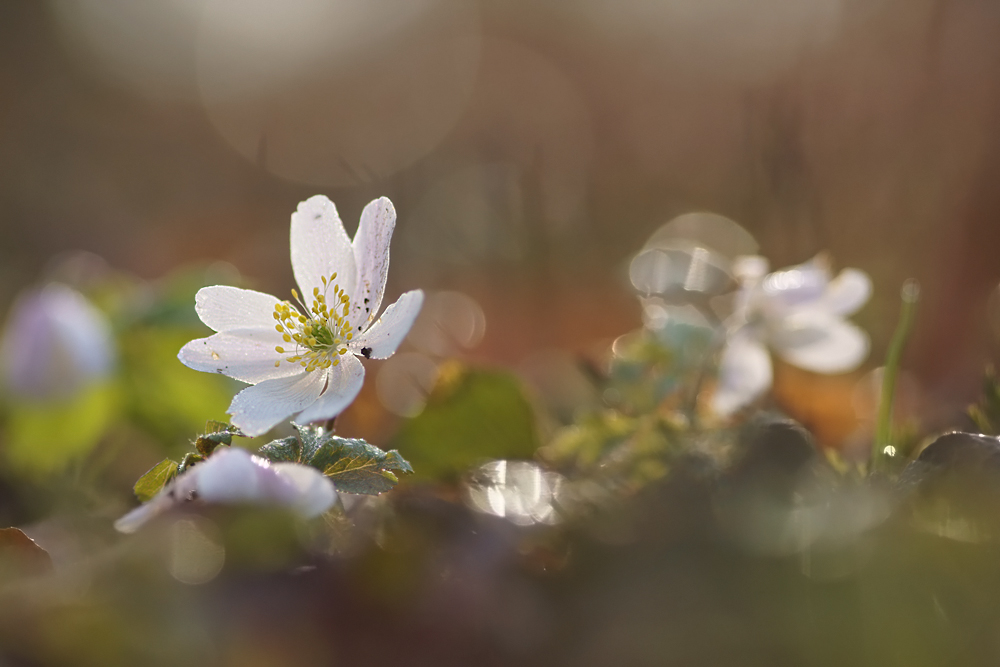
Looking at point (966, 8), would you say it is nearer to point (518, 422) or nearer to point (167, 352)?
point (518, 422)

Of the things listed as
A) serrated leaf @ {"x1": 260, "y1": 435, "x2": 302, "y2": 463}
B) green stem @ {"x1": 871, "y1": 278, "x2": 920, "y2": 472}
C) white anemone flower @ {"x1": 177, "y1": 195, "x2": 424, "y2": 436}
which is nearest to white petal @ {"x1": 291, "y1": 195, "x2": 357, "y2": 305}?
white anemone flower @ {"x1": 177, "y1": 195, "x2": 424, "y2": 436}

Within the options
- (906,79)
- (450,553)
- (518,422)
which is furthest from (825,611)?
(906,79)

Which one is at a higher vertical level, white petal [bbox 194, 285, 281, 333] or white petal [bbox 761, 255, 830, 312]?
white petal [bbox 761, 255, 830, 312]

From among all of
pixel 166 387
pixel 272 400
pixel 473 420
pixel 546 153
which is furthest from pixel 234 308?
pixel 546 153

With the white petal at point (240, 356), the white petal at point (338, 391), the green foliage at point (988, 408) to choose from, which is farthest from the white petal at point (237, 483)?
the green foliage at point (988, 408)

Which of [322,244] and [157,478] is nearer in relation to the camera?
[157,478]

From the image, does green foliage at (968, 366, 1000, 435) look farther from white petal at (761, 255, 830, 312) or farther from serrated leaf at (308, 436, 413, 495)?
serrated leaf at (308, 436, 413, 495)

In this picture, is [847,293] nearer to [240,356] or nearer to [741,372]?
[741,372]
